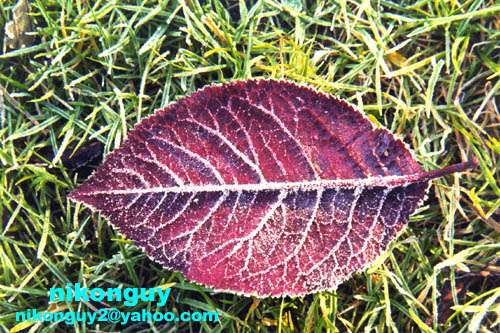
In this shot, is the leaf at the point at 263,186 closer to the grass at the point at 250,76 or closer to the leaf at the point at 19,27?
the grass at the point at 250,76

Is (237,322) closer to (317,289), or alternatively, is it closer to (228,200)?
(317,289)

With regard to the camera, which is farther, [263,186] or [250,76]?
[250,76]

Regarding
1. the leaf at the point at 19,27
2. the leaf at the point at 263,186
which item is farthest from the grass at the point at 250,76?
the leaf at the point at 263,186

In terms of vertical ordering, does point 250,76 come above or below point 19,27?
below

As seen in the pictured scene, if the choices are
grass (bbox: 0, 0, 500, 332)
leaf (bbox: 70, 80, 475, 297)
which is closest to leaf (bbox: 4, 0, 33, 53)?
grass (bbox: 0, 0, 500, 332)

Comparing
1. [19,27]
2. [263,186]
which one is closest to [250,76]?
[263,186]

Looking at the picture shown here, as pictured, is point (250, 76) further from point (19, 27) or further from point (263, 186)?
point (19, 27)
